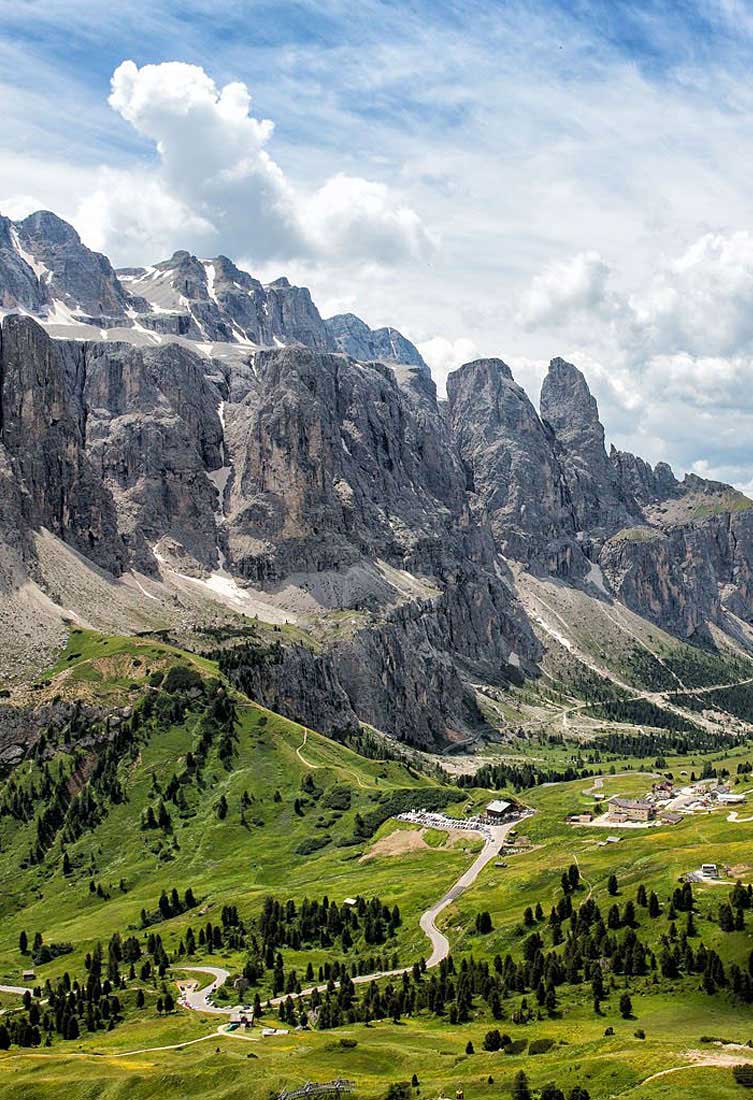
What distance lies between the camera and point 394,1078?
91.9 meters

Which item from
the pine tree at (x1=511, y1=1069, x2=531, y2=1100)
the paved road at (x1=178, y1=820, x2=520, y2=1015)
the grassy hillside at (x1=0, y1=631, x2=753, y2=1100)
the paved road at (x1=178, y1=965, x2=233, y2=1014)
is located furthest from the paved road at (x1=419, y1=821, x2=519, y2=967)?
the pine tree at (x1=511, y1=1069, x2=531, y2=1100)

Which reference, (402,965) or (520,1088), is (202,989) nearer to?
(402,965)

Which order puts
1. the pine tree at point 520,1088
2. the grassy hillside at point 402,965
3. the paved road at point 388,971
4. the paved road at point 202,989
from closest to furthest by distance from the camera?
the pine tree at point 520,1088, the grassy hillside at point 402,965, the paved road at point 202,989, the paved road at point 388,971

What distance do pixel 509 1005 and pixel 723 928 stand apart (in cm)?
2595

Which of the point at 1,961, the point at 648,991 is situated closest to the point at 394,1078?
the point at 648,991

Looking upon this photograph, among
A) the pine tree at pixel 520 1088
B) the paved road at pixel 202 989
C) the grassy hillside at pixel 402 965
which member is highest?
the pine tree at pixel 520 1088

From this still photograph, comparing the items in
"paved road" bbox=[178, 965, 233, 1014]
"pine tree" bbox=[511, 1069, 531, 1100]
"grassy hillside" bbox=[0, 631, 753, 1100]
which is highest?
"pine tree" bbox=[511, 1069, 531, 1100]

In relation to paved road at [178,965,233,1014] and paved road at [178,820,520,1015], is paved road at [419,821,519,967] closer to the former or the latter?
paved road at [178,820,520,1015]

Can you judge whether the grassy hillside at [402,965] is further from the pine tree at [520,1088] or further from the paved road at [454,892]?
the paved road at [454,892]

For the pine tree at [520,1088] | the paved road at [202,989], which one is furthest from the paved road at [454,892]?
Answer: the pine tree at [520,1088]

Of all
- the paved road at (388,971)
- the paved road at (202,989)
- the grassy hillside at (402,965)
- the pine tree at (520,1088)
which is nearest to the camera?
the pine tree at (520,1088)

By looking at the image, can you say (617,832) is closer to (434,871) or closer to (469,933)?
(434,871)

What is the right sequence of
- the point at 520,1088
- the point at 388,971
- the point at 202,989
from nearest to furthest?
the point at 520,1088 → the point at 388,971 → the point at 202,989

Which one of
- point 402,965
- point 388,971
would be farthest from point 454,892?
point 388,971
